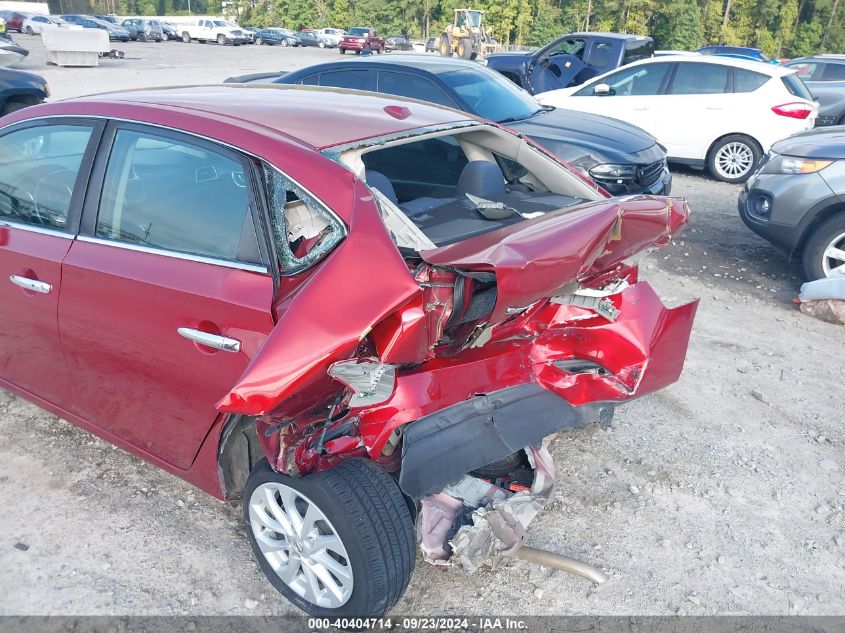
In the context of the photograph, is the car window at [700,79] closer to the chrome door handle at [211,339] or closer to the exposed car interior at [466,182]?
the exposed car interior at [466,182]

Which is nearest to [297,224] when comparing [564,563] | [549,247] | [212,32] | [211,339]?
[211,339]

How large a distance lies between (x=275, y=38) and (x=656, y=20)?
1098 inches

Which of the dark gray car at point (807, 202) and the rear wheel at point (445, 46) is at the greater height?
the rear wheel at point (445, 46)

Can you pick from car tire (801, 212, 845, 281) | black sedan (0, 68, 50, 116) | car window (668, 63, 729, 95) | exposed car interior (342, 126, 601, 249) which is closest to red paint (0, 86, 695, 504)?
exposed car interior (342, 126, 601, 249)

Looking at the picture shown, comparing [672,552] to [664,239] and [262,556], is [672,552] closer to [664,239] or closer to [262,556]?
[664,239]

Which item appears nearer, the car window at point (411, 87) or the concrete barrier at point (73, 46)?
the car window at point (411, 87)

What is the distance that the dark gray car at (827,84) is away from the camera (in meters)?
12.6

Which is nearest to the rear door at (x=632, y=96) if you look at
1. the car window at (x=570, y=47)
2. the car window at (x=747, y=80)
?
the car window at (x=747, y=80)

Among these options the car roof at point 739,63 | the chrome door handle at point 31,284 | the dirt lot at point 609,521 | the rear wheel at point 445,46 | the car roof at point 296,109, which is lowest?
the dirt lot at point 609,521

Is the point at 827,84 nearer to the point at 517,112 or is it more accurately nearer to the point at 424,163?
the point at 517,112

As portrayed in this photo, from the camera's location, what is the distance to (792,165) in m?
6.06

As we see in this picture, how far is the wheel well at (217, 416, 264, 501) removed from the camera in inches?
103

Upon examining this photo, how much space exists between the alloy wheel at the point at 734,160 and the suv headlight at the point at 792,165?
3.93m

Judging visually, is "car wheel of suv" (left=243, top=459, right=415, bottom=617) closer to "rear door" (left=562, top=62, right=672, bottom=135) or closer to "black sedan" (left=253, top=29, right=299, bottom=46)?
"rear door" (left=562, top=62, right=672, bottom=135)
